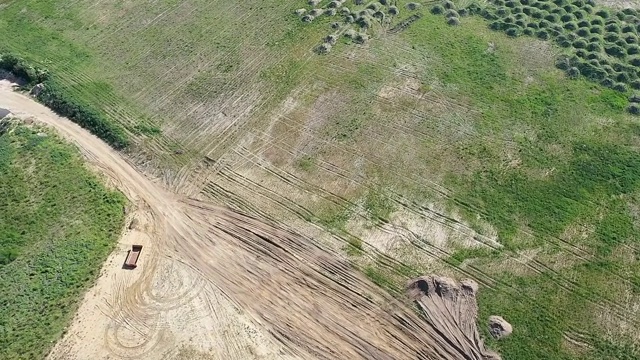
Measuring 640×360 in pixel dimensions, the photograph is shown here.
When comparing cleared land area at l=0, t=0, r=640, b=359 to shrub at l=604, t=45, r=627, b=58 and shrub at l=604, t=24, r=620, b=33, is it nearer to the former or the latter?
shrub at l=604, t=45, r=627, b=58

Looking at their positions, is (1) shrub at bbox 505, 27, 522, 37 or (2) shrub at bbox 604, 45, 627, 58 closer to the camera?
(2) shrub at bbox 604, 45, 627, 58

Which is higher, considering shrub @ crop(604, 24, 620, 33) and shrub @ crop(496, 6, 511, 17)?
shrub @ crop(604, 24, 620, 33)

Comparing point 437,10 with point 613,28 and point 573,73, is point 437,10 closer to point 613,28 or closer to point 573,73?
point 573,73

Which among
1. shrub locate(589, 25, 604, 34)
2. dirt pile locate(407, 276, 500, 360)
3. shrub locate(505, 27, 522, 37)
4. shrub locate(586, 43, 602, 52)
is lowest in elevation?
dirt pile locate(407, 276, 500, 360)

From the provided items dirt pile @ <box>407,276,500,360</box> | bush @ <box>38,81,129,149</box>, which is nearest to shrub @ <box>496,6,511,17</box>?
dirt pile @ <box>407,276,500,360</box>

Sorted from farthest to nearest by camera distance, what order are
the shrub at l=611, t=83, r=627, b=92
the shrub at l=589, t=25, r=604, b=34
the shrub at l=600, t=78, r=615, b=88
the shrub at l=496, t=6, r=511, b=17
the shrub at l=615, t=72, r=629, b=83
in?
the shrub at l=496, t=6, r=511, b=17 < the shrub at l=589, t=25, r=604, b=34 < the shrub at l=615, t=72, r=629, b=83 < the shrub at l=600, t=78, r=615, b=88 < the shrub at l=611, t=83, r=627, b=92

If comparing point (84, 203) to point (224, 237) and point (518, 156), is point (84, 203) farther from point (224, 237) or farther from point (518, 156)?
point (518, 156)

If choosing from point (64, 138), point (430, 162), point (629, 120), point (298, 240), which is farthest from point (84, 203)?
point (629, 120)
